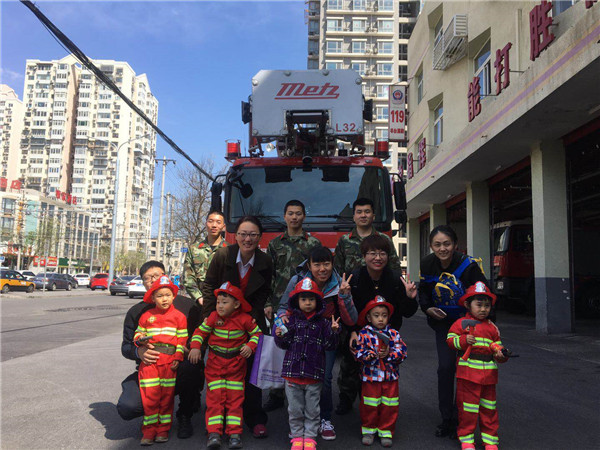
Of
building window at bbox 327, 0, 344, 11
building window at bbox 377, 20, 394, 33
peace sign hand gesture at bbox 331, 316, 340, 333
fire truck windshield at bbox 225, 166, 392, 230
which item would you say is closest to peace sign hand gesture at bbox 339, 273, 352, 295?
peace sign hand gesture at bbox 331, 316, 340, 333

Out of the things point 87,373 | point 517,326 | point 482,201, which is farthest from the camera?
point 482,201

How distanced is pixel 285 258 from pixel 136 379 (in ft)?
5.59

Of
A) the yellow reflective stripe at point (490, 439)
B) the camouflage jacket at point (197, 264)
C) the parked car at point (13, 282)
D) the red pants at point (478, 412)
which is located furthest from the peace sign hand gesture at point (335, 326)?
the parked car at point (13, 282)

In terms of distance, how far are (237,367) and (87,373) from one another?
3.56 m

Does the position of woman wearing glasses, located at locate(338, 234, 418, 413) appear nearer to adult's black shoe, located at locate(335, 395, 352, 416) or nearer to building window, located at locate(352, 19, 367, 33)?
adult's black shoe, located at locate(335, 395, 352, 416)

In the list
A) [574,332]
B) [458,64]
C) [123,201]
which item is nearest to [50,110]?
[123,201]

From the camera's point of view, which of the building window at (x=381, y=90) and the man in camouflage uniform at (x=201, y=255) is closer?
the man in camouflage uniform at (x=201, y=255)

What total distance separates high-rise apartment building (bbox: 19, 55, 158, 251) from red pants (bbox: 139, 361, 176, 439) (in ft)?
325

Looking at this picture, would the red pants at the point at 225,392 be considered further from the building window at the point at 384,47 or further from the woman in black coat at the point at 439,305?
the building window at the point at 384,47

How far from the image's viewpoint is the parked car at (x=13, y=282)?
30.6m

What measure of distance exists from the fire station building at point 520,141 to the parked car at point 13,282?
26.9 m

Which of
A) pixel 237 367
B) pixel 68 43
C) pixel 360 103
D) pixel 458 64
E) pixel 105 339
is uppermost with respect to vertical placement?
pixel 458 64

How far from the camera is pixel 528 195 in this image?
53.5ft

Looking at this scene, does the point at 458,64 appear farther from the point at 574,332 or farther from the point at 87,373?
the point at 87,373
